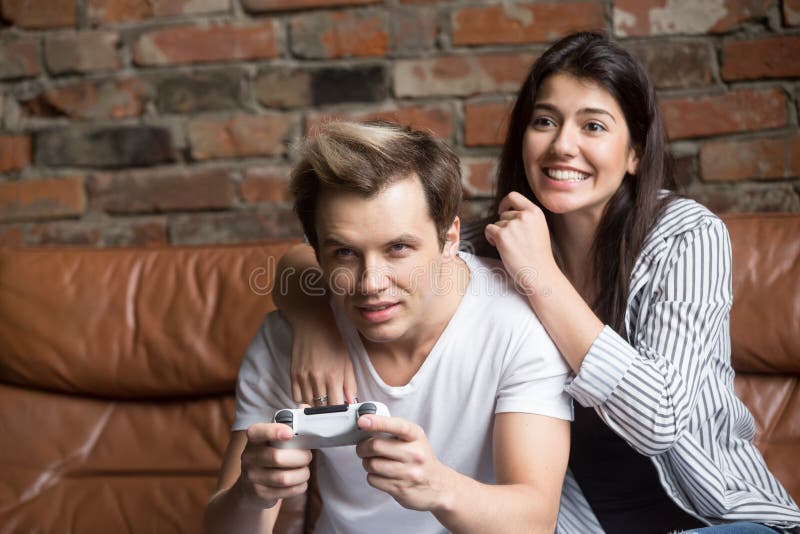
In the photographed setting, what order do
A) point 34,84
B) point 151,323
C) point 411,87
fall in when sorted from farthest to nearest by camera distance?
point 34,84 < point 411,87 < point 151,323

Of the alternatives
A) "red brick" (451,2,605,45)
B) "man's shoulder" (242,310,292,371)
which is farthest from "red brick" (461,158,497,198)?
"man's shoulder" (242,310,292,371)

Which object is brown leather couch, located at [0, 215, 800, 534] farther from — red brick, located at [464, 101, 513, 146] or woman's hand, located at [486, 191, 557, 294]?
woman's hand, located at [486, 191, 557, 294]

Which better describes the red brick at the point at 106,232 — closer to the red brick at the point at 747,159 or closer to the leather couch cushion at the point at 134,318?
the leather couch cushion at the point at 134,318

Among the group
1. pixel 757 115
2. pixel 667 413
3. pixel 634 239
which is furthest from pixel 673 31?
pixel 667 413

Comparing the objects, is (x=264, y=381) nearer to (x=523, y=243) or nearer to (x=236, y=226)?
(x=523, y=243)

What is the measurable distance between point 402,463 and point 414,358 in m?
0.34

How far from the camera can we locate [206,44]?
6.96ft

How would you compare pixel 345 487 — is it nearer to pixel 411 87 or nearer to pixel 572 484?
pixel 572 484

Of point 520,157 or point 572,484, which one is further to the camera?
point 520,157

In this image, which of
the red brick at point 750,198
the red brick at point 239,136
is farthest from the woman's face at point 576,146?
the red brick at point 239,136

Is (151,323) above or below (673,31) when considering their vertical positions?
below

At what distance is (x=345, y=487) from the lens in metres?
1.33

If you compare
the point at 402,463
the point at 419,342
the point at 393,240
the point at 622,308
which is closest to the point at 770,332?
the point at 622,308

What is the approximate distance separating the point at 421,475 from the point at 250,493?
9.9 inches
